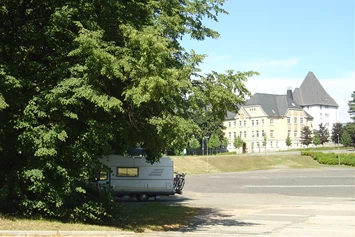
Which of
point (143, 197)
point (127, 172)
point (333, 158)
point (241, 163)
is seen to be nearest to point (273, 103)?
point (241, 163)

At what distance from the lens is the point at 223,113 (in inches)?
584

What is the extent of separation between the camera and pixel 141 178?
94.2 ft

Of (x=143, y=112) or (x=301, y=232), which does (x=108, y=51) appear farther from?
(x=301, y=232)

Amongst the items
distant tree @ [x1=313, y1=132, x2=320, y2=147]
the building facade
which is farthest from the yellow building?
the building facade

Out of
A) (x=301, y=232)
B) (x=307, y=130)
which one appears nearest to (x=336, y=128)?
(x=307, y=130)

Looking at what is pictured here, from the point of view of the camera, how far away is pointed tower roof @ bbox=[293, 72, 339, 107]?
435 feet

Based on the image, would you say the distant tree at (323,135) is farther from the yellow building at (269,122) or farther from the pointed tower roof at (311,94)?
the pointed tower roof at (311,94)

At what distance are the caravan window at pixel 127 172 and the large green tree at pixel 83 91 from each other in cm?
1320

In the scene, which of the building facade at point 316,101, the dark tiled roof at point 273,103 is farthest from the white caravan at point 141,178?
the building facade at point 316,101

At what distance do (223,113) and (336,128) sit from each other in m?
108

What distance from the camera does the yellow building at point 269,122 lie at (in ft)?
383

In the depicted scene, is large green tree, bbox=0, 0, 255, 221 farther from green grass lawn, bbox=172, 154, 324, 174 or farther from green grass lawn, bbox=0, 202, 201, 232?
green grass lawn, bbox=172, 154, 324, 174

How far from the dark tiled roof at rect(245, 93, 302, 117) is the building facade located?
477 inches

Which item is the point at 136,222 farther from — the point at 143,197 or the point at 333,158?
the point at 333,158
